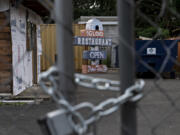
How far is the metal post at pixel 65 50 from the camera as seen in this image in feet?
2.83

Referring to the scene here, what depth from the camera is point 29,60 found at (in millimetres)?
6629

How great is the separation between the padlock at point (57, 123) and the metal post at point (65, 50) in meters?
0.11

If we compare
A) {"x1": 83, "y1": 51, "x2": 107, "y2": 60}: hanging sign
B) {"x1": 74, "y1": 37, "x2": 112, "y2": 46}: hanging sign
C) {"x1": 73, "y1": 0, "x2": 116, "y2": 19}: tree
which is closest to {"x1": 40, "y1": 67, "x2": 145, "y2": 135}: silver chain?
{"x1": 74, "y1": 37, "x2": 112, "y2": 46}: hanging sign

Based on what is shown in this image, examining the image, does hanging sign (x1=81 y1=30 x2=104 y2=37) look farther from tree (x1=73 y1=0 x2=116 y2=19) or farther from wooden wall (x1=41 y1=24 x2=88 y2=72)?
tree (x1=73 y1=0 x2=116 y2=19)

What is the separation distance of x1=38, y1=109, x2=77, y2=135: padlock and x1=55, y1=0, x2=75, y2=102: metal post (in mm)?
111

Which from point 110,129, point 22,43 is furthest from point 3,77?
point 110,129

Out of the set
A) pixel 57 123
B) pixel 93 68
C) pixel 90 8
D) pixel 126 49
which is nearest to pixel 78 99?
pixel 126 49

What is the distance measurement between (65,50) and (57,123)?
25 cm

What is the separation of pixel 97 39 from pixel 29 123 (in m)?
7.74

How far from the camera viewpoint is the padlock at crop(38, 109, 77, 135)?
2.48ft

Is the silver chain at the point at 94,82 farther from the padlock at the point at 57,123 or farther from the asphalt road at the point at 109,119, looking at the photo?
the asphalt road at the point at 109,119

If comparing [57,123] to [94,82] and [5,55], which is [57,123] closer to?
[94,82]

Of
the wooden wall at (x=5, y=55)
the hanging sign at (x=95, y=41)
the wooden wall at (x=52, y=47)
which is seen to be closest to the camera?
the wooden wall at (x=5, y=55)

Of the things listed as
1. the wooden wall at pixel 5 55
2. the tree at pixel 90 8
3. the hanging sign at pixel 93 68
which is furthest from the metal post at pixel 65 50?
the tree at pixel 90 8
